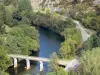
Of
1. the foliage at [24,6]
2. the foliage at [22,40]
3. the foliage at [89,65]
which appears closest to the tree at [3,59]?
the foliage at [22,40]

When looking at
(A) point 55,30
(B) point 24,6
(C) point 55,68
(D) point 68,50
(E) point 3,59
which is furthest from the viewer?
(B) point 24,6

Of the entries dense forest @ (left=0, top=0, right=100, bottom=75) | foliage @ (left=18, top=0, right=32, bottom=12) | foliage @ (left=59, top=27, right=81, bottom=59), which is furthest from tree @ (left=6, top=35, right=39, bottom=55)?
foliage @ (left=18, top=0, right=32, bottom=12)

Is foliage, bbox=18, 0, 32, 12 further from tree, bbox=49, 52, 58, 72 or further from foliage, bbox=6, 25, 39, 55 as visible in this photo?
tree, bbox=49, 52, 58, 72

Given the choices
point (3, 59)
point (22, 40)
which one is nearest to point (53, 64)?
point (3, 59)

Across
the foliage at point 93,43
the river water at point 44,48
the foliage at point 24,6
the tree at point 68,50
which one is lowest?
the river water at point 44,48

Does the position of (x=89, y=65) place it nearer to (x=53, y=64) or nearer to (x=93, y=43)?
(x=53, y=64)

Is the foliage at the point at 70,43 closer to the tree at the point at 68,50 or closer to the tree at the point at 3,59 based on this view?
the tree at the point at 68,50
